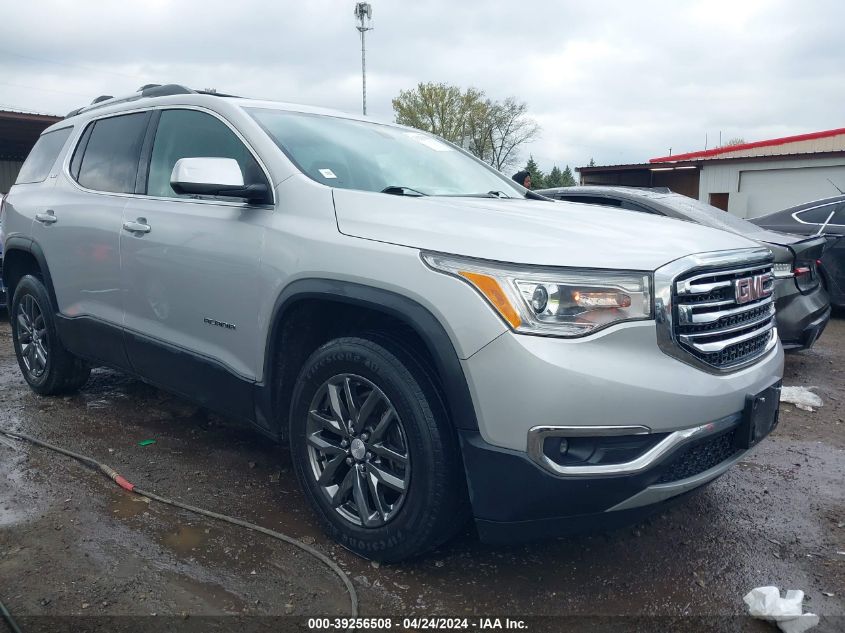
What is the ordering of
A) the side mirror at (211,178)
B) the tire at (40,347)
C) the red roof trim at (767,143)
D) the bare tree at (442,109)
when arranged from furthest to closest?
1. the bare tree at (442,109)
2. the red roof trim at (767,143)
3. the tire at (40,347)
4. the side mirror at (211,178)

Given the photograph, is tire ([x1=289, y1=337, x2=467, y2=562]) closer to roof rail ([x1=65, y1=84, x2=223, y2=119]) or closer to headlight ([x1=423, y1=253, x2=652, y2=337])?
headlight ([x1=423, y1=253, x2=652, y2=337])

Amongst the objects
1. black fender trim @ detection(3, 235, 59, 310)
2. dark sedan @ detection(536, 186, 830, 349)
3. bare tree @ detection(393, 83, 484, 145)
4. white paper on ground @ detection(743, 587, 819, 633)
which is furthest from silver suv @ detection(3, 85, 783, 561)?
bare tree @ detection(393, 83, 484, 145)

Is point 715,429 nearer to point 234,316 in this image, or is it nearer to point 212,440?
point 234,316

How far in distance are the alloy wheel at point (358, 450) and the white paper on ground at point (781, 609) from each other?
1.30m

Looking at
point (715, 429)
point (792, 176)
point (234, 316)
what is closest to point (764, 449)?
point (715, 429)

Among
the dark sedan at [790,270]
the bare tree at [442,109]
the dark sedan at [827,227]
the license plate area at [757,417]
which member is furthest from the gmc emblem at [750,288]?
the bare tree at [442,109]

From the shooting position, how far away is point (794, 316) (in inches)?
213

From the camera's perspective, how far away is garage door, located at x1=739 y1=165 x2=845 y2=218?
21609mm

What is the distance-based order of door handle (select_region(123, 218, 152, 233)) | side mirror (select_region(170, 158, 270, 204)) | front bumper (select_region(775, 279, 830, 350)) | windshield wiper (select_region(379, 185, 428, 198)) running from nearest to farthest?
side mirror (select_region(170, 158, 270, 204)) → windshield wiper (select_region(379, 185, 428, 198)) → door handle (select_region(123, 218, 152, 233)) → front bumper (select_region(775, 279, 830, 350))

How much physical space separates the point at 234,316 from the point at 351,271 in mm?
780

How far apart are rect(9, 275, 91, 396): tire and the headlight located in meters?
3.46

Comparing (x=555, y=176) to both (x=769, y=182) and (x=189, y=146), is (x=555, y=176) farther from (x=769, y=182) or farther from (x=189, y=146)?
(x=189, y=146)

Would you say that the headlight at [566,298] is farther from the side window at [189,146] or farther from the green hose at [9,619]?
the green hose at [9,619]

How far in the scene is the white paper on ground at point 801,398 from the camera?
4996 mm
